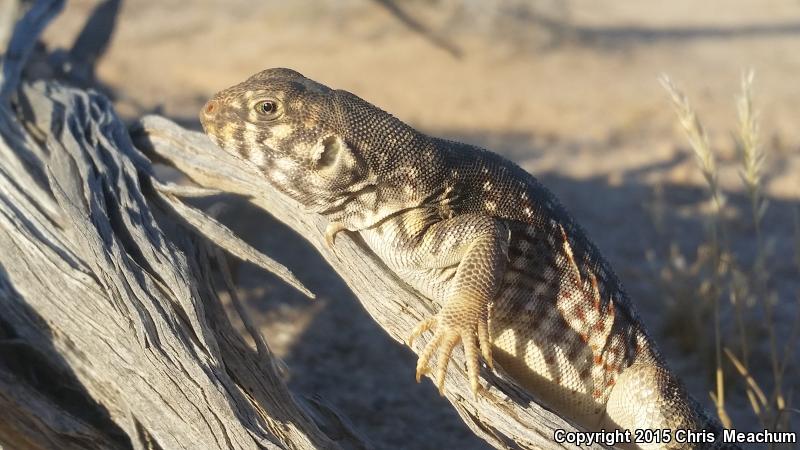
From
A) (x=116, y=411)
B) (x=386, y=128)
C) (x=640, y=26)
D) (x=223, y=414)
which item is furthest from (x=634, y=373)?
(x=640, y=26)

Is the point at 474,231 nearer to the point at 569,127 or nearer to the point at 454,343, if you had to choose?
the point at 454,343

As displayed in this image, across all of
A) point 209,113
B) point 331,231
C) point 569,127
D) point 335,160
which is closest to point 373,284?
point 331,231

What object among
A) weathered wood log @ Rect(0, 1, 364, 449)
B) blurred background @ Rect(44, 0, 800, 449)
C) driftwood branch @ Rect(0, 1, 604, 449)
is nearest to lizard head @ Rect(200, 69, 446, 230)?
driftwood branch @ Rect(0, 1, 604, 449)

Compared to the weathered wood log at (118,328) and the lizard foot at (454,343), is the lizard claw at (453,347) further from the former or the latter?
the weathered wood log at (118,328)

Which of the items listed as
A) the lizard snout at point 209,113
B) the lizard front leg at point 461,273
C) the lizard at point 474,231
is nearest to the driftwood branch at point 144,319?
the lizard front leg at point 461,273

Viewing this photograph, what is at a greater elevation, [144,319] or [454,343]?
[144,319]

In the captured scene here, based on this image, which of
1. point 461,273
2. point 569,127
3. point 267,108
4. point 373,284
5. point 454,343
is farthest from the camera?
point 569,127

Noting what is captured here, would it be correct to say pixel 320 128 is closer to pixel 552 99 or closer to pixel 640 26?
pixel 552 99
